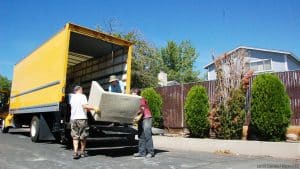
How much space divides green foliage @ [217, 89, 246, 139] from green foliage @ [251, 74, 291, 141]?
1.80 ft

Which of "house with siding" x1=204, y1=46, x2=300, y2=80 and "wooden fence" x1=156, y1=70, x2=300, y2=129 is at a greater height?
"house with siding" x1=204, y1=46, x2=300, y2=80

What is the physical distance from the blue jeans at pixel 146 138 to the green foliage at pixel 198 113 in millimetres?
3645

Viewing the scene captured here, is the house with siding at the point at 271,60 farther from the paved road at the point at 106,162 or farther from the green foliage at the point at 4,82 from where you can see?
the green foliage at the point at 4,82

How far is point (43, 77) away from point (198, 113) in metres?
5.12

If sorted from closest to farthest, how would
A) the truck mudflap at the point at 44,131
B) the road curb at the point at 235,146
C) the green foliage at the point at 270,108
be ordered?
1. the road curb at the point at 235,146
2. the green foliage at the point at 270,108
3. the truck mudflap at the point at 44,131

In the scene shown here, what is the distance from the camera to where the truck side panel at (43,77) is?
969cm

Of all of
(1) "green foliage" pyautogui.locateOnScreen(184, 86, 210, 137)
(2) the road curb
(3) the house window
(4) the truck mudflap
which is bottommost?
(2) the road curb

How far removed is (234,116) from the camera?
11.1 meters

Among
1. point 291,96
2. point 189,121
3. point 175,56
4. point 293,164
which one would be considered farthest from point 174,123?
point 175,56

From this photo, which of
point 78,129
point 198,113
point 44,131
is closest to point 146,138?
point 78,129

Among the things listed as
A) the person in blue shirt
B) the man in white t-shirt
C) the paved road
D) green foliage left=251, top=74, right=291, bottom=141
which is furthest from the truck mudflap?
green foliage left=251, top=74, right=291, bottom=141

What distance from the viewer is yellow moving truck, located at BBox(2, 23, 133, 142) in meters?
9.66

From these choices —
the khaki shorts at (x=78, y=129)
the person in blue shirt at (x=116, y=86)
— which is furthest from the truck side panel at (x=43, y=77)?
the person in blue shirt at (x=116, y=86)

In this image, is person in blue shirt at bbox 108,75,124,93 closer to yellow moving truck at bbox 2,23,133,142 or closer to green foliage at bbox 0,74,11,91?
yellow moving truck at bbox 2,23,133,142
